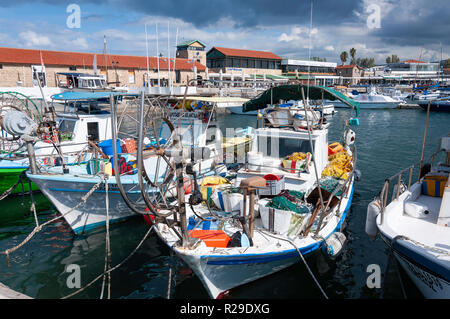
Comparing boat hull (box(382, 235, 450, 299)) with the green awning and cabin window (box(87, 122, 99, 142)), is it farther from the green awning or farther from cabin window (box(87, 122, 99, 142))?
cabin window (box(87, 122, 99, 142))

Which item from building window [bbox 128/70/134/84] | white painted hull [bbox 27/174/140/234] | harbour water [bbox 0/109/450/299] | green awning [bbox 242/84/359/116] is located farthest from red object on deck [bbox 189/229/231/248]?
building window [bbox 128/70/134/84]

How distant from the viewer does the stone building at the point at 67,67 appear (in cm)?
3622

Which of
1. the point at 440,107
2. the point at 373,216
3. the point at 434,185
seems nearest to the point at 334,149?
the point at 434,185

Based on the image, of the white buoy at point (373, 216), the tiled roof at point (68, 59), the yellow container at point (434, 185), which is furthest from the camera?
the tiled roof at point (68, 59)

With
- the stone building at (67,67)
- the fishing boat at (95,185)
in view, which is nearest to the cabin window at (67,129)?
the fishing boat at (95,185)

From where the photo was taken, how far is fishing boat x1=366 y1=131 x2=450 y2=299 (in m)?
5.64

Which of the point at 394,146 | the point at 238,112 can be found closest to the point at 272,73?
the point at 238,112

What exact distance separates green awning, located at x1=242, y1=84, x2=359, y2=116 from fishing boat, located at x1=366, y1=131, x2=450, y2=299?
3.22 metres

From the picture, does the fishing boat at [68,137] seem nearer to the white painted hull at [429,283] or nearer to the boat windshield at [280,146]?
the boat windshield at [280,146]

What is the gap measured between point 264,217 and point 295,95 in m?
5.21

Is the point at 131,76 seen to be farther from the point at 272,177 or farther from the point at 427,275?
the point at 427,275

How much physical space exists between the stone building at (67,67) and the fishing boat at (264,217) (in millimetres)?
24874

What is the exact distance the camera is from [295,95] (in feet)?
34.7

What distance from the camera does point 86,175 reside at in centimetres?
951
